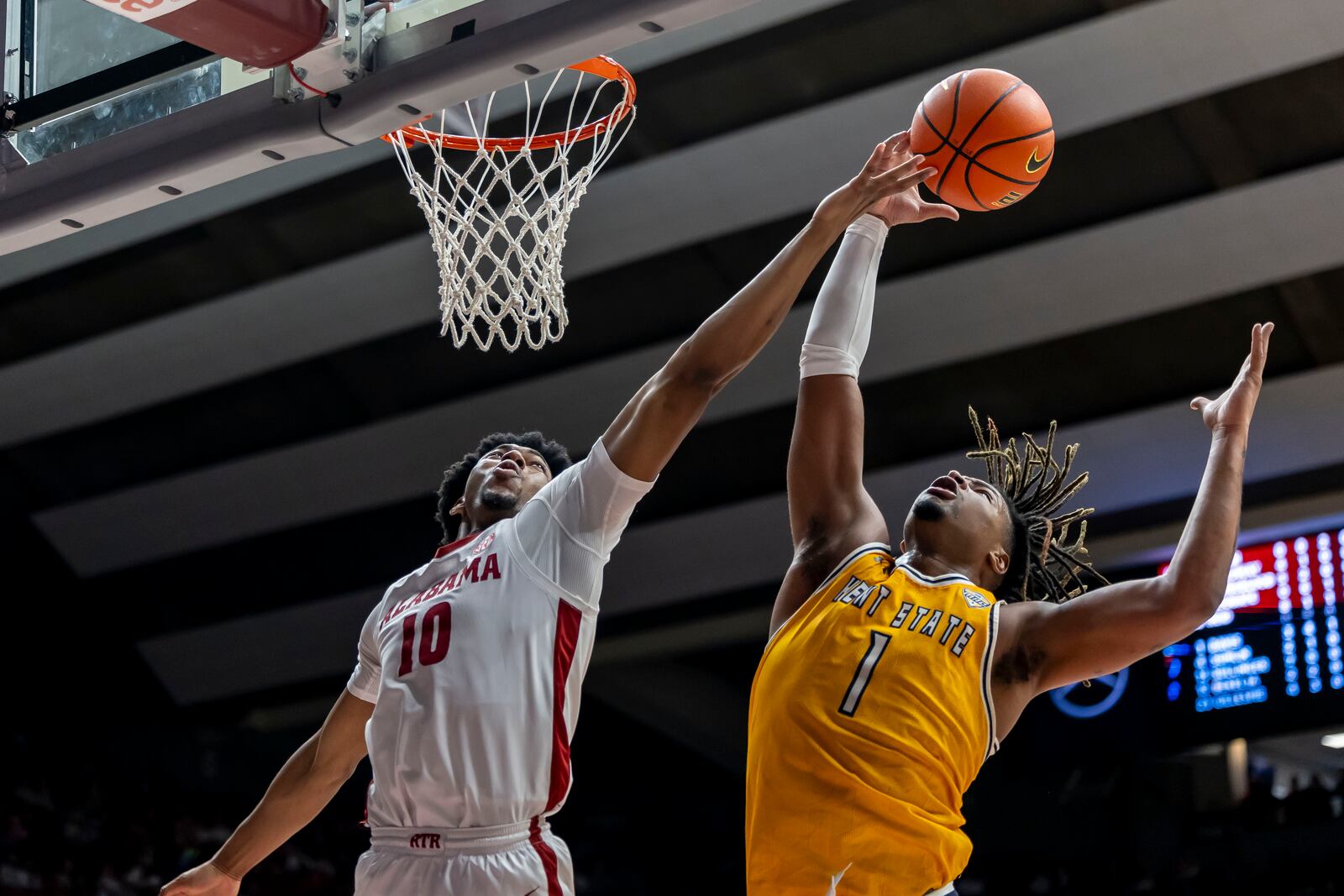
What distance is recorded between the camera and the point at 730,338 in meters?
3.08

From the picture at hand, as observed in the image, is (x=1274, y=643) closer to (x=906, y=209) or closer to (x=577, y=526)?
(x=906, y=209)

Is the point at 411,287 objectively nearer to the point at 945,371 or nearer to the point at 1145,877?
the point at 945,371

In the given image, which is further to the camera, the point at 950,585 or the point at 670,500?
the point at 670,500

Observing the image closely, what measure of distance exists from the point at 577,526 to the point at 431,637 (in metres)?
0.37

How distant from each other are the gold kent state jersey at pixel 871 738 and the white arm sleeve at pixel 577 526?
0.42m

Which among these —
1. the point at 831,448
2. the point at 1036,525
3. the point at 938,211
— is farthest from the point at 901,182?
the point at 1036,525

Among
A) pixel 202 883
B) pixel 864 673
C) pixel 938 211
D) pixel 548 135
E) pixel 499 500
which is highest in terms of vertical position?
pixel 548 135

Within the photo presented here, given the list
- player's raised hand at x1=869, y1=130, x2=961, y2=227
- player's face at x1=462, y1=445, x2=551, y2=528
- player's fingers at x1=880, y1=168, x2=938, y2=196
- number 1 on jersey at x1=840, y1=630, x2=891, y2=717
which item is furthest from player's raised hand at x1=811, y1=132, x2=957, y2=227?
player's face at x1=462, y1=445, x2=551, y2=528

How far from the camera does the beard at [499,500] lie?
3.60 metres

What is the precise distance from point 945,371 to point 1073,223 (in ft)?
4.28

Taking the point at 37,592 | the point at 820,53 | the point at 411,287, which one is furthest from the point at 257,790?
the point at 820,53

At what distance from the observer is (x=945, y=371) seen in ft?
32.0

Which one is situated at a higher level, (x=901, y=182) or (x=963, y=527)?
(x=901, y=182)

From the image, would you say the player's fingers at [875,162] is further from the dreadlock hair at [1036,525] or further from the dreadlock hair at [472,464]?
the dreadlock hair at [472,464]
